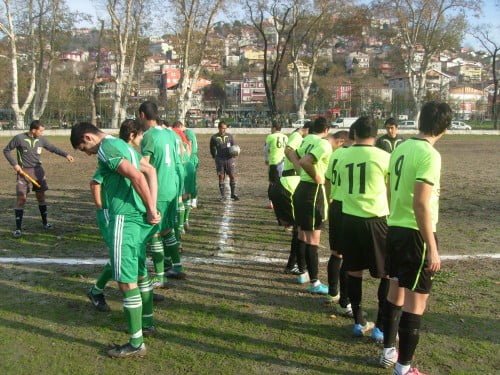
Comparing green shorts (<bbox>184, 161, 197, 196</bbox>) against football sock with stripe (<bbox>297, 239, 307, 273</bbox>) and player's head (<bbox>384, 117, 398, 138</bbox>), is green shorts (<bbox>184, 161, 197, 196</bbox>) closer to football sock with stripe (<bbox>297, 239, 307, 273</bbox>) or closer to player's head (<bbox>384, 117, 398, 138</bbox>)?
football sock with stripe (<bbox>297, 239, 307, 273</bbox>)

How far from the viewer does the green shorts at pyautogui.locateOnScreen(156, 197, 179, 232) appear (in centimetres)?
581

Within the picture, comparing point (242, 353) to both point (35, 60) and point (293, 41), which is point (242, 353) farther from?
point (293, 41)

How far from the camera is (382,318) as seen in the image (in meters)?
4.33

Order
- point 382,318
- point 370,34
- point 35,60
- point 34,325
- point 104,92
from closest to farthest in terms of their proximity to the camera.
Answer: point 382,318 < point 34,325 < point 35,60 < point 370,34 < point 104,92

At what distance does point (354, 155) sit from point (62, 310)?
3.25m

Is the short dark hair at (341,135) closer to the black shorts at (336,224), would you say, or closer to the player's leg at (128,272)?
the black shorts at (336,224)

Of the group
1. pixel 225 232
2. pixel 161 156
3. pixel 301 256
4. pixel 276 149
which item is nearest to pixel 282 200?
pixel 301 256

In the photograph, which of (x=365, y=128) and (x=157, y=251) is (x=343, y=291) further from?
(x=157, y=251)

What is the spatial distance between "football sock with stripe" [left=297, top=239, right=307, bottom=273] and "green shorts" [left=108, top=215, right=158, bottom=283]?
243 cm

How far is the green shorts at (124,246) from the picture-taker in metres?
4.16

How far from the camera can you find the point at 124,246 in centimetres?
416

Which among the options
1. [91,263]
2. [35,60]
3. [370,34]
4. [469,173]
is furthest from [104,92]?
[91,263]

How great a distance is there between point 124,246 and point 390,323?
216 centimetres

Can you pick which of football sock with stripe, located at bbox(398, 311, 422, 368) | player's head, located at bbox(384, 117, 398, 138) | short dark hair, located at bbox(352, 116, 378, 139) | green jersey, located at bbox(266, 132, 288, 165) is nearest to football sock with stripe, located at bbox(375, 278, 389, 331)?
football sock with stripe, located at bbox(398, 311, 422, 368)
